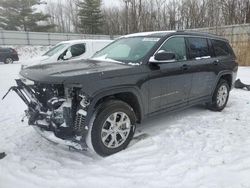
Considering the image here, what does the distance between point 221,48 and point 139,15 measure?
26.5 metres

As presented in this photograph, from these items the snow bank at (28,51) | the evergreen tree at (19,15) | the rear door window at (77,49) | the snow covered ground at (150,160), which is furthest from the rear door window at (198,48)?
the evergreen tree at (19,15)

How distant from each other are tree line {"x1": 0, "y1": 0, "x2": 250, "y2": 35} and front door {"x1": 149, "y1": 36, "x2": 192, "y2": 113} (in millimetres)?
18061

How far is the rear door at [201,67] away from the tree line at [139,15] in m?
17.1

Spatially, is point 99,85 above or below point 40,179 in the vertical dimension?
above

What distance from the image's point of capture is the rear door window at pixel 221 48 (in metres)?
5.91

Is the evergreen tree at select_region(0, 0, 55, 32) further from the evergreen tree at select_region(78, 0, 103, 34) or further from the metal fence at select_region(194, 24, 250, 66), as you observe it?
the metal fence at select_region(194, 24, 250, 66)

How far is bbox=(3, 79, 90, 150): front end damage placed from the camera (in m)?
3.41

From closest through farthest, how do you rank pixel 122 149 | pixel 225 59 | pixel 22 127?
pixel 122 149 → pixel 22 127 → pixel 225 59

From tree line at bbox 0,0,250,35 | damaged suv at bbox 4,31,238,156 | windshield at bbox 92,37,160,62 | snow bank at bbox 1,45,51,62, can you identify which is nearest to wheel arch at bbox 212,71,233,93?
damaged suv at bbox 4,31,238,156

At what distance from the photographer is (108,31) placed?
1727 inches

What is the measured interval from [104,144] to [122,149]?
1.20 feet

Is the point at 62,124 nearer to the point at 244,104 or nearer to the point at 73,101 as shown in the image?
the point at 73,101

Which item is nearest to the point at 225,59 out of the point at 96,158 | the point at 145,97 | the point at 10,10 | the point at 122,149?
the point at 145,97

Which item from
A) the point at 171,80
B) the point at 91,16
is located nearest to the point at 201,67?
the point at 171,80
